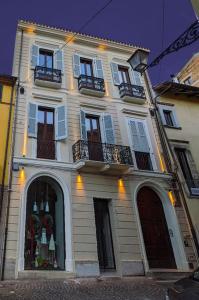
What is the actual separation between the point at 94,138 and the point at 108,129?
766 millimetres

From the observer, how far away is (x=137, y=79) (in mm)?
15578

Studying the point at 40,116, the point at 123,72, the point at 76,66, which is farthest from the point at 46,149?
the point at 123,72

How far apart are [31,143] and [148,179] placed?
5073 mm

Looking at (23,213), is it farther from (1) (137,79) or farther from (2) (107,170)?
(1) (137,79)

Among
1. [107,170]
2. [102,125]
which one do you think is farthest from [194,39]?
[102,125]

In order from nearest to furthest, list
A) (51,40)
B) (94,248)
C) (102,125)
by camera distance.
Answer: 1. (94,248)
2. (102,125)
3. (51,40)

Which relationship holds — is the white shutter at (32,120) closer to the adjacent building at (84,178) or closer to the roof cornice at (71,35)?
the adjacent building at (84,178)

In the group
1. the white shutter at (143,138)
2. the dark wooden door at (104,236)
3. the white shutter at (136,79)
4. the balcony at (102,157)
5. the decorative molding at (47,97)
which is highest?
the white shutter at (136,79)

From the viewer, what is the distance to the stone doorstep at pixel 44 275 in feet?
27.2

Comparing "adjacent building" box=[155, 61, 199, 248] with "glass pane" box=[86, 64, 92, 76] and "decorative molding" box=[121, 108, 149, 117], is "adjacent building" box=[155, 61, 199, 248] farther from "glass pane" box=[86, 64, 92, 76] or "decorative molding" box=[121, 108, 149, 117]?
"glass pane" box=[86, 64, 92, 76]

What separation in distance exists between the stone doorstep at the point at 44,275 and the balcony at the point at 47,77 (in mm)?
7998

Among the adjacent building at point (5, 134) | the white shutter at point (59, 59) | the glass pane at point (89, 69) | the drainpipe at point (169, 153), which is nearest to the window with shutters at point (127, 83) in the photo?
the drainpipe at point (169, 153)

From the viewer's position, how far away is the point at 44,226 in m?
9.86

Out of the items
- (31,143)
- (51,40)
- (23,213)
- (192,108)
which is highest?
(51,40)
